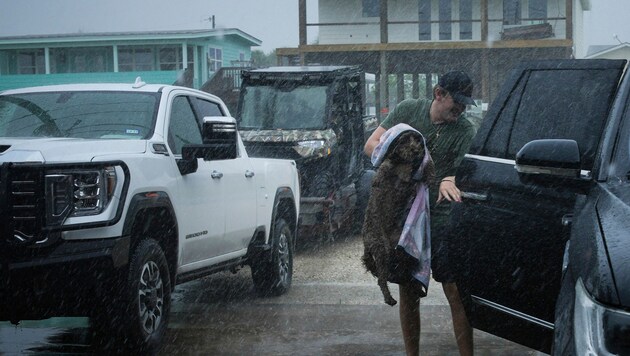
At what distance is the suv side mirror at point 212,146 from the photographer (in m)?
7.24

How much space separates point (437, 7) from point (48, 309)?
31.0m

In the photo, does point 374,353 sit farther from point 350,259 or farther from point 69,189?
point 350,259

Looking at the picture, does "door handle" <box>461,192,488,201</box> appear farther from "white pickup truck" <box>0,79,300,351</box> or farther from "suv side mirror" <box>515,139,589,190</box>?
"white pickup truck" <box>0,79,300,351</box>

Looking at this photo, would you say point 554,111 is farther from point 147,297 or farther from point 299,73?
point 299,73

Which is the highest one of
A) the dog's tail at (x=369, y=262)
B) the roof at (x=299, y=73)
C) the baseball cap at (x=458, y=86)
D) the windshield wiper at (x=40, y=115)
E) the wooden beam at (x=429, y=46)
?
the wooden beam at (x=429, y=46)

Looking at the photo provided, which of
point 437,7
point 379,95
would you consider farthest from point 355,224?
point 437,7

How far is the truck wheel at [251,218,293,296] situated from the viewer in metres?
9.27

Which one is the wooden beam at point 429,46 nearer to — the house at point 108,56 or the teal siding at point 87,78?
the teal siding at point 87,78

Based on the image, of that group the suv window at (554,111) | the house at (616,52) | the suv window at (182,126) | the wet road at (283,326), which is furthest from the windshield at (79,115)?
the house at (616,52)

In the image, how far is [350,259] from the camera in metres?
12.2

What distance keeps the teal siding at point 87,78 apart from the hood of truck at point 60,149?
29.1 metres

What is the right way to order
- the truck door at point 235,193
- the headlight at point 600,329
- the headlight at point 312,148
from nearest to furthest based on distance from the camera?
1. the headlight at point 600,329
2. the truck door at point 235,193
3. the headlight at point 312,148

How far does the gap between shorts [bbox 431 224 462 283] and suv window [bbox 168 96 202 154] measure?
2.44m

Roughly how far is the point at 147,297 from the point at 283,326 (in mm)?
1564
